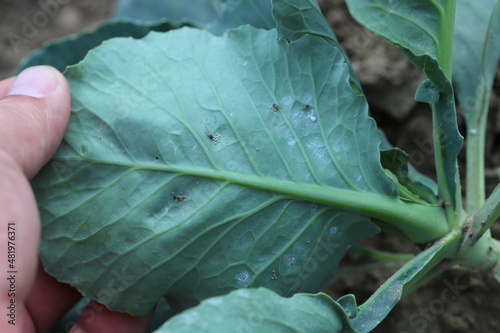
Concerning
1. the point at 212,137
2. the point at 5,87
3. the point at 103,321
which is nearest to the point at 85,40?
the point at 5,87

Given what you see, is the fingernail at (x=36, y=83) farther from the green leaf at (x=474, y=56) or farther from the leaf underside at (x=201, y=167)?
the green leaf at (x=474, y=56)

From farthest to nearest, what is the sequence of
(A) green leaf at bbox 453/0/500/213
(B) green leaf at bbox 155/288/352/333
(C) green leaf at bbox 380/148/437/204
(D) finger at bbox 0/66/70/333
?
(A) green leaf at bbox 453/0/500/213 → (C) green leaf at bbox 380/148/437/204 → (D) finger at bbox 0/66/70/333 → (B) green leaf at bbox 155/288/352/333

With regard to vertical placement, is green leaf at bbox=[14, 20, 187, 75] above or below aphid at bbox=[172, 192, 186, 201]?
above

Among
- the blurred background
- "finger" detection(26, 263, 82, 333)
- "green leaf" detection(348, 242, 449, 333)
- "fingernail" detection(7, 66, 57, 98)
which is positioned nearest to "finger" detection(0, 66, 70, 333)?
"fingernail" detection(7, 66, 57, 98)

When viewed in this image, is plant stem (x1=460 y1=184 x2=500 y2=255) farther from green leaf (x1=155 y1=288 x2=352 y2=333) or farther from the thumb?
the thumb

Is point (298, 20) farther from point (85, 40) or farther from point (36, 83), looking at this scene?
point (85, 40)

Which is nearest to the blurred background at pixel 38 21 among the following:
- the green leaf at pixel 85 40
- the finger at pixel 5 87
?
the green leaf at pixel 85 40

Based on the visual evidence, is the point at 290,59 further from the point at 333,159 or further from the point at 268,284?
the point at 268,284

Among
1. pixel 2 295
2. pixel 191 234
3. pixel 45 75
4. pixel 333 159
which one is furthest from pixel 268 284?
pixel 45 75
